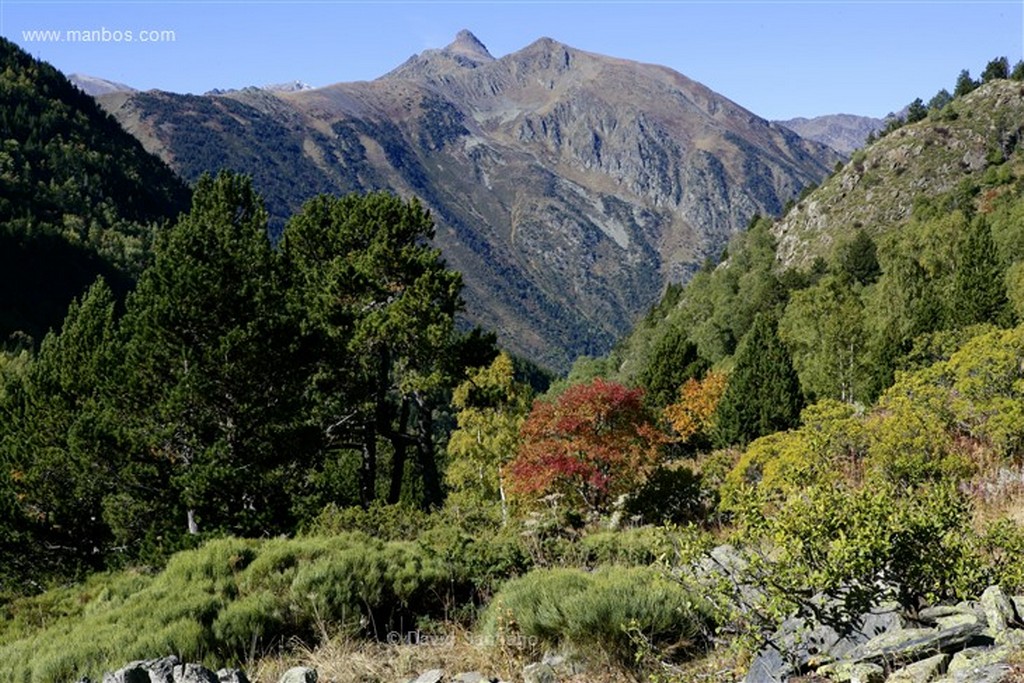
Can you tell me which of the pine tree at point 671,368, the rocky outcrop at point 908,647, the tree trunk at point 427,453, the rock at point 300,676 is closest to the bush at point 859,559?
the rocky outcrop at point 908,647

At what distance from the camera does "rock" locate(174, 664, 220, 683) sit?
18.0ft

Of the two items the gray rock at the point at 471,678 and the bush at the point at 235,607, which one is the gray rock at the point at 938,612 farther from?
the bush at the point at 235,607

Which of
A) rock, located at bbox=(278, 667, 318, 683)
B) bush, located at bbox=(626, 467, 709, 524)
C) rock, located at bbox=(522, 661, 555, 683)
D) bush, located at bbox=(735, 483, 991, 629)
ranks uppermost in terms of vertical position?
bush, located at bbox=(735, 483, 991, 629)

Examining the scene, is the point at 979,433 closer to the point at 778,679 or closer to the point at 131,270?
the point at 778,679

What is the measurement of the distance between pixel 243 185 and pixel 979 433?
2142cm

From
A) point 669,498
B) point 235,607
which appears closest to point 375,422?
point 669,498

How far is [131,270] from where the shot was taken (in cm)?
11606

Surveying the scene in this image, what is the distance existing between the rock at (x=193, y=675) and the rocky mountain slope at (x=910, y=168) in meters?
101

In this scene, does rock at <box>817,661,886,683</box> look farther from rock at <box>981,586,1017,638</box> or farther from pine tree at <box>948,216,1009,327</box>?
pine tree at <box>948,216,1009,327</box>

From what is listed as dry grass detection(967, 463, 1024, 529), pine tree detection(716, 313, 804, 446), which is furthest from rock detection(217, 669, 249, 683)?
pine tree detection(716, 313, 804, 446)

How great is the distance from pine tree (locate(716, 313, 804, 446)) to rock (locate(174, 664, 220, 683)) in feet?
115

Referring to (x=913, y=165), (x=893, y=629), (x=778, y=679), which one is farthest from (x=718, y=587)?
(x=913, y=165)

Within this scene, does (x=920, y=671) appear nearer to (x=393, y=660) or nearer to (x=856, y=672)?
(x=856, y=672)

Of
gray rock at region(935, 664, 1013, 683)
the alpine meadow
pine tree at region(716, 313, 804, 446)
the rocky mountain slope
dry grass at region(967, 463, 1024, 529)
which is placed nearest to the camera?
gray rock at region(935, 664, 1013, 683)
